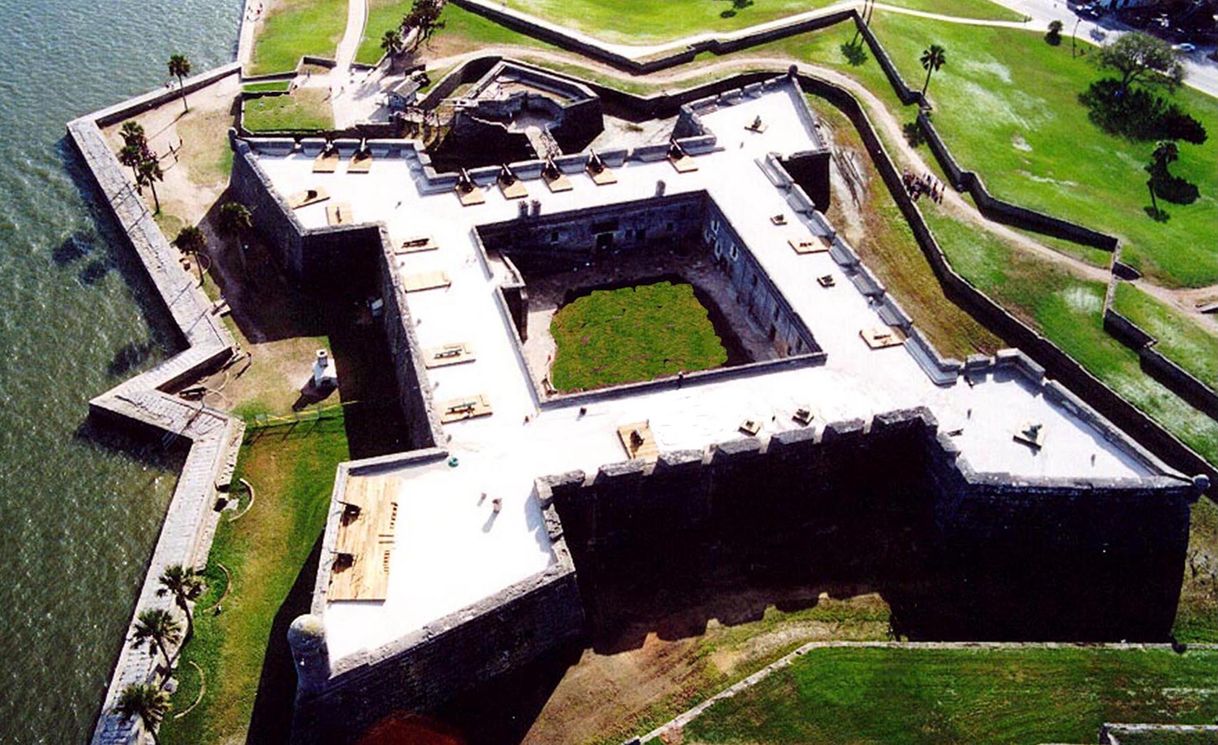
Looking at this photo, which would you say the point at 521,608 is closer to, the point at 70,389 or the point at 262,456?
the point at 262,456

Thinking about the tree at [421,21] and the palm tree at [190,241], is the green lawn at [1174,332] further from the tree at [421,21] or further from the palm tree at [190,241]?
the tree at [421,21]

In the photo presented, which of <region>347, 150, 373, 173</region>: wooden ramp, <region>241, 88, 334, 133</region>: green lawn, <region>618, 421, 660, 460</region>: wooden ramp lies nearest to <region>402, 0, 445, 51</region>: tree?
<region>241, 88, 334, 133</region>: green lawn

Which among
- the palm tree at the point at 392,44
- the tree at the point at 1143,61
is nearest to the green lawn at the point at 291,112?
the palm tree at the point at 392,44

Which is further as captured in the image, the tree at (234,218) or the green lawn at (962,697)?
the tree at (234,218)

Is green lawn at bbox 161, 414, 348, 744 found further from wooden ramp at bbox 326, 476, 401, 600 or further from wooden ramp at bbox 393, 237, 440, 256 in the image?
wooden ramp at bbox 393, 237, 440, 256

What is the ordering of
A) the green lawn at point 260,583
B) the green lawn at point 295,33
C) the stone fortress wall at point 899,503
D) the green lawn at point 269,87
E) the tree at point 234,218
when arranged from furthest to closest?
the green lawn at point 295,33, the green lawn at point 269,87, the tree at point 234,218, the stone fortress wall at point 899,503, the green lawn at point 260,583
